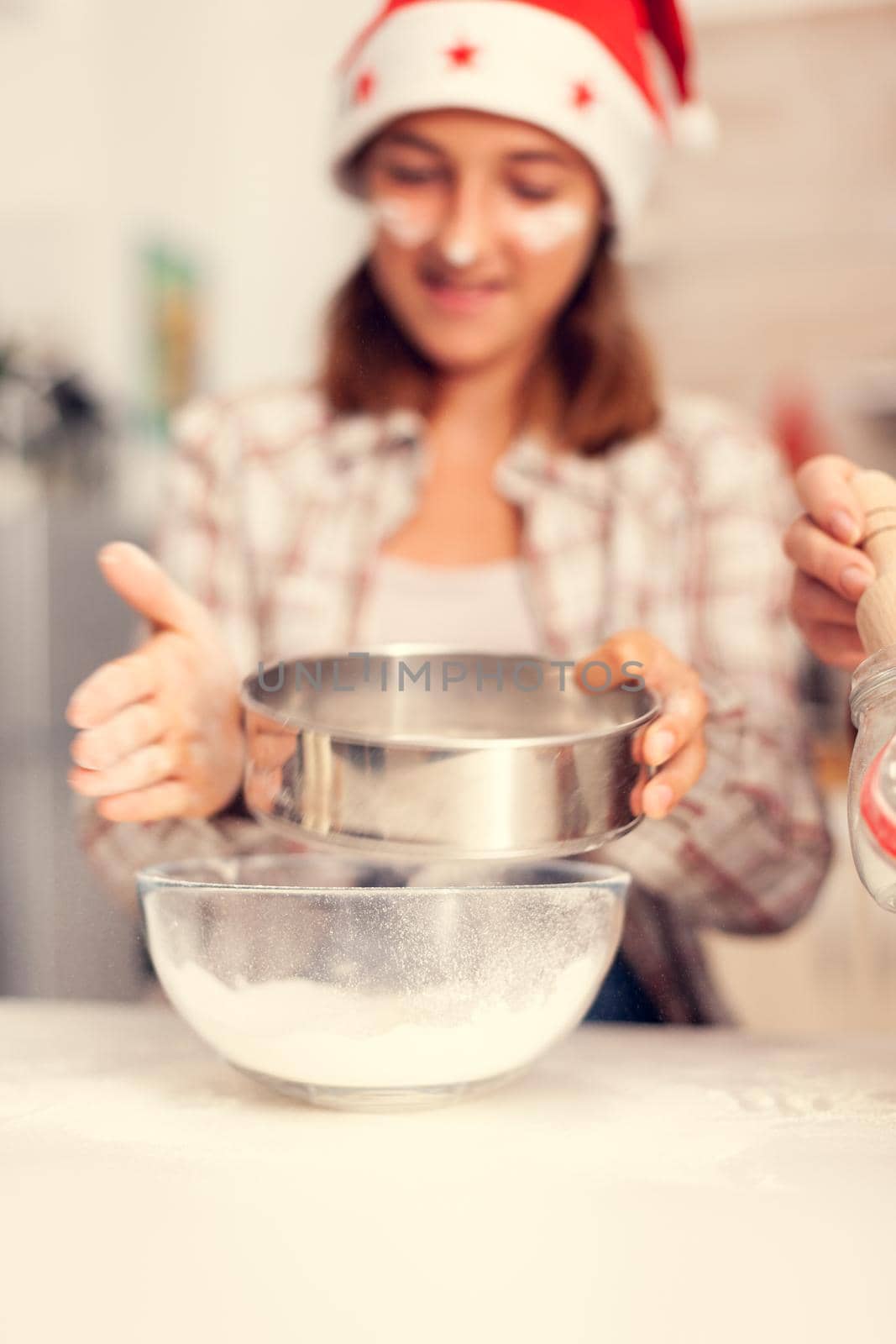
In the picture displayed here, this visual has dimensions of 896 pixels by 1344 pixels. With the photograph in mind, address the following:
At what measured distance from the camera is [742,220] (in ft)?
4.70

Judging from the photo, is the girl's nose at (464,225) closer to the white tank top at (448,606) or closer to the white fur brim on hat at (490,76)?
the white fur brim on hat at (490,76)

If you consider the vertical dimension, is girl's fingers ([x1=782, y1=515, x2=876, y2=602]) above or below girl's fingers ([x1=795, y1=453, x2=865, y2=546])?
below

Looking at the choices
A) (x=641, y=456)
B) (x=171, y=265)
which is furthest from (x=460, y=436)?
(x=171, y=265)

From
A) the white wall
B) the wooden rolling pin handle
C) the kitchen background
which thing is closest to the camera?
the wooden rolling pin handle

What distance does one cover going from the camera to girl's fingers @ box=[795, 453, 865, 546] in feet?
1.22

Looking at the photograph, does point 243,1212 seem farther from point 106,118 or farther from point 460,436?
point 106,118

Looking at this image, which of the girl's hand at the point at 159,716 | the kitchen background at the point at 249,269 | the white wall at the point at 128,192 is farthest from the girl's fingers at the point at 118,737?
the white wall at the point at 128,192

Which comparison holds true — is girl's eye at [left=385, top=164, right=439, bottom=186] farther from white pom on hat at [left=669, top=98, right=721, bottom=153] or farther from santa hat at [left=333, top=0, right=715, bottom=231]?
white pom on hat at [left=669, top=98, right=721, bottom=153]

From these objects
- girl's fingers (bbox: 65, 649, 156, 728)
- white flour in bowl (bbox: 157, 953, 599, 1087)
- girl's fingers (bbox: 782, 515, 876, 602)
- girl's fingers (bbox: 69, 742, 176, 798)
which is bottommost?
white flour in bowl (bbox: 157, 953, 599, 1087)

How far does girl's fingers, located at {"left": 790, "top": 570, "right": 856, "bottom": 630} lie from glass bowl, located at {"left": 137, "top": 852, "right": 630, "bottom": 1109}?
12cm

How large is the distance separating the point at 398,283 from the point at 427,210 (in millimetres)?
40

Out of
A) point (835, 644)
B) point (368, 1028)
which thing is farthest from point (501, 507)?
point (368, 1028)

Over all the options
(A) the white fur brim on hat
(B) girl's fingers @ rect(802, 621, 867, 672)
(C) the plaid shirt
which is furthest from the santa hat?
(B) girl's fingers @ rect(802, 621, 867, 672)

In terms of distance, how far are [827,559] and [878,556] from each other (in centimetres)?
2
